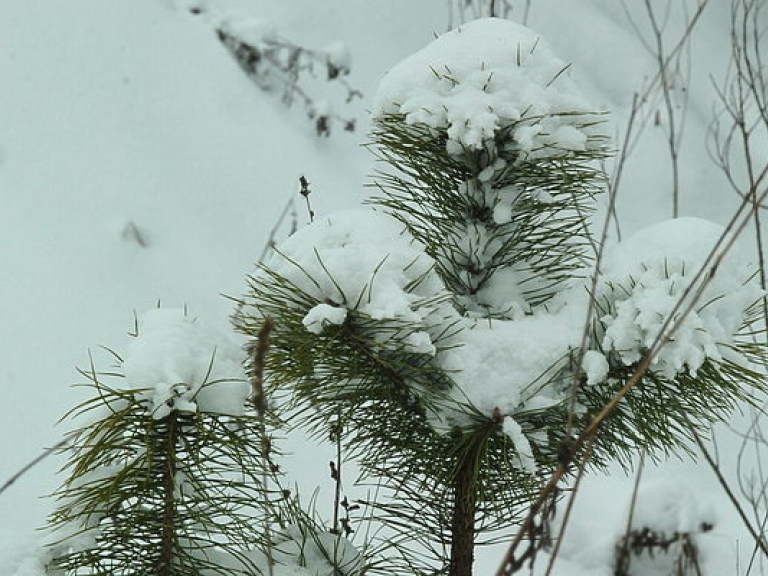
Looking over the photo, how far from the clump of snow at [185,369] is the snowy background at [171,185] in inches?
50.8

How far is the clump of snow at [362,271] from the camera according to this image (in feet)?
2.47

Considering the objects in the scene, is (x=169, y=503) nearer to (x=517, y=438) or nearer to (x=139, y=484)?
(x=139, y=484)

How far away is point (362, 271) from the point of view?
2.51 feet

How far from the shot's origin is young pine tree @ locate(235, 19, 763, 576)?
2.58 ft

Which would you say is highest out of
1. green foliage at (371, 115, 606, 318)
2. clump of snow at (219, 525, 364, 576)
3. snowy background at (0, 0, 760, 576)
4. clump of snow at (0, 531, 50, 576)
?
snowy background at (0, 0, 760, 576)

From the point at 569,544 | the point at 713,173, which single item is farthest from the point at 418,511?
the point at 713,173

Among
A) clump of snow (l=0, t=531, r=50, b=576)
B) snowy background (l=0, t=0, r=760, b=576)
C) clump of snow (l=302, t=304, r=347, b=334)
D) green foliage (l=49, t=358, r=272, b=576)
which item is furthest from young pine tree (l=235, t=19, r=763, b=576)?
snowy background (l=0, t=0, r=760, b=576)

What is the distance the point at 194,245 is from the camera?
2.50 metres

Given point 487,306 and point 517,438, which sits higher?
point 487,306

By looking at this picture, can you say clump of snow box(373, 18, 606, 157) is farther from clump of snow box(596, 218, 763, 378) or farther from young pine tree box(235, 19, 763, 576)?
clump of snow box(596, 218, 763, 378)

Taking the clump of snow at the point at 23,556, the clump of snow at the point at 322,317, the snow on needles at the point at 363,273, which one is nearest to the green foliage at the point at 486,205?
the snow on needles at the point at 363,273

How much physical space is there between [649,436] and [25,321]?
1.73 metres

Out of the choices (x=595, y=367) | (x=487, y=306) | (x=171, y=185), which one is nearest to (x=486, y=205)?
(x=487, y=306)

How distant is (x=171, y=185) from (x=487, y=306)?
6.03ft
